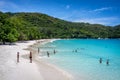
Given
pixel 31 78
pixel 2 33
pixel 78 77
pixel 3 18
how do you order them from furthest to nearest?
pixel 3 18
pixel 2 33
pixel 78 77
pixel 31 78

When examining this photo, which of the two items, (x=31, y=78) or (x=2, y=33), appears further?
(x=2, y=33)

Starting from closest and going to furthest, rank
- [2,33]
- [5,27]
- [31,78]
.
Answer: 1. [31,78]
2. [2,33]
3. [5,27]

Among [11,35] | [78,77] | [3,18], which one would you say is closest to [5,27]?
[11,35]

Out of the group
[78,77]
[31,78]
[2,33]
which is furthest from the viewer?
[2,33]

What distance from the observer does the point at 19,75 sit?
24000 mm

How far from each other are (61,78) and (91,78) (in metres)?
3.97

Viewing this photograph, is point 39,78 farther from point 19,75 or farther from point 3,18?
point 3,18

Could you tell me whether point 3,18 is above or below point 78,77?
above


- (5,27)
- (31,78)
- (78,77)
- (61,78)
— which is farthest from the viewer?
(5,27)

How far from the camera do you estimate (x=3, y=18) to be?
8400cm

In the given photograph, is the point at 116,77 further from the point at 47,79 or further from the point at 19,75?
the point at 19,75

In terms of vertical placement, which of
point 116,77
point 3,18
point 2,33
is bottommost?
point 116,77

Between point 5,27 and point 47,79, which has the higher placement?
point 5,27

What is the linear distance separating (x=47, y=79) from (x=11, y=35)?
5195cm
